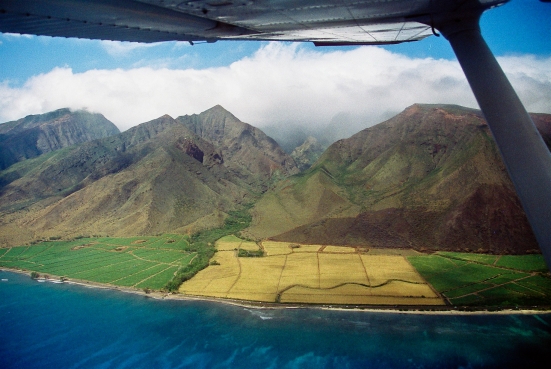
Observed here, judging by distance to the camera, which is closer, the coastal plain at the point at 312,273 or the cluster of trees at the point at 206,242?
the coastal plain at the point at 312,273

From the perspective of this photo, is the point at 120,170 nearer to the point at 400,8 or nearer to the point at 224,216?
the point at 224,216

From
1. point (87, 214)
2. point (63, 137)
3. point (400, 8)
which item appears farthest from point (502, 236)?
point (63, 137)

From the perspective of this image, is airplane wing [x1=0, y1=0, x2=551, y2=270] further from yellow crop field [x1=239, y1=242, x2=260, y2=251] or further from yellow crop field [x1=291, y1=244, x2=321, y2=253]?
yellow crop field [x1=239, y1=242, x2=260, y2=251]

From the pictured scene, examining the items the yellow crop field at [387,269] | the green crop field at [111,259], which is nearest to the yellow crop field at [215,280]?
the green crop field at [111,259]

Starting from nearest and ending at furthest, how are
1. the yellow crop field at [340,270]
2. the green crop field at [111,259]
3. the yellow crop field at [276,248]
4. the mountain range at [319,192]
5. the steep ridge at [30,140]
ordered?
the yellow crop field at [340,270] < the green crop field at [111,259] < the mountain range at [319,192] < the yellow crop field at [276,248] < the steep ridge at [30,140]

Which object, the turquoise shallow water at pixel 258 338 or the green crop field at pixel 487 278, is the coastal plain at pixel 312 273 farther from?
the turquoise shallow water at pixel 258 338

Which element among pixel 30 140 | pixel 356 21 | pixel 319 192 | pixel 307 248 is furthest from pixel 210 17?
pixel 30 140
